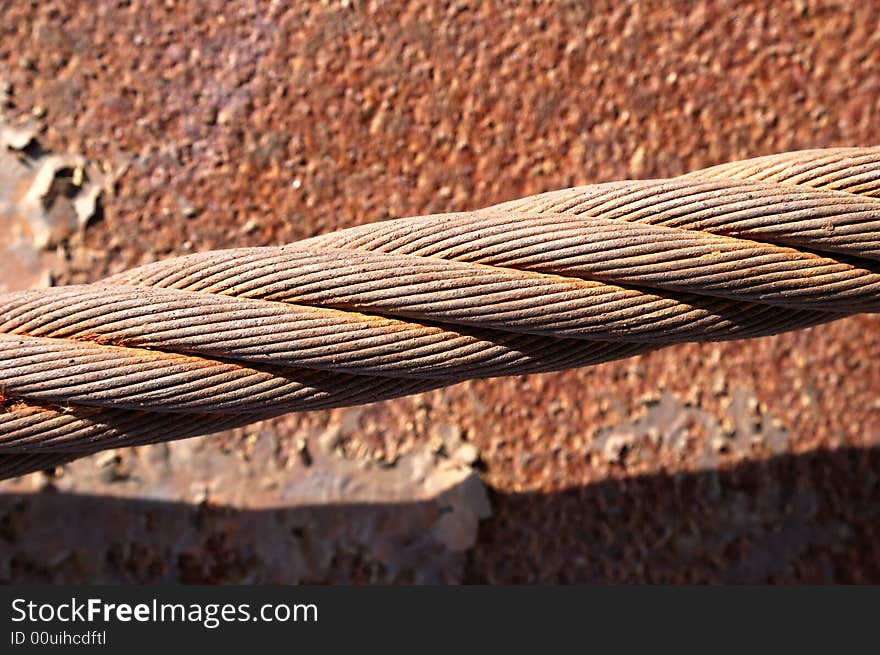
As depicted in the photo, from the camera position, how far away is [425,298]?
57 centimetres

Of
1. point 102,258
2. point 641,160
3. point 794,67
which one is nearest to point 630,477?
point 641,160

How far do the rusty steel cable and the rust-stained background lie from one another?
430mm

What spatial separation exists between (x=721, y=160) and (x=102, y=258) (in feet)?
2.23

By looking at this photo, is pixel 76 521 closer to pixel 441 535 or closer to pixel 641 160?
pixel 441 535

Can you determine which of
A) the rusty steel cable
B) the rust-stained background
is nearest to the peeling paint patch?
the rust-stained background

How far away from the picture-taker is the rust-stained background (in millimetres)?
1013

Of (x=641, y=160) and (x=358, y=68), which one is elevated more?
Answer: (x=358, y=68)

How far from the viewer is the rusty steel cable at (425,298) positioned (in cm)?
57

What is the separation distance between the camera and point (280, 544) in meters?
1.02

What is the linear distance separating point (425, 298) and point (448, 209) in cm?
48

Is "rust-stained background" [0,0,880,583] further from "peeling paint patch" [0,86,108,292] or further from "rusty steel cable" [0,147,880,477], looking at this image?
"rusty steel cable" [0,147,880,477]

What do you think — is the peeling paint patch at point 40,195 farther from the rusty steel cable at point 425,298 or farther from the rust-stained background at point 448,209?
the rusty steel cable at point 425,298

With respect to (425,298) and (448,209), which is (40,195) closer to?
(448,209)

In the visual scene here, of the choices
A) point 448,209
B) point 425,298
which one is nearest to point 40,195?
point 448,209
